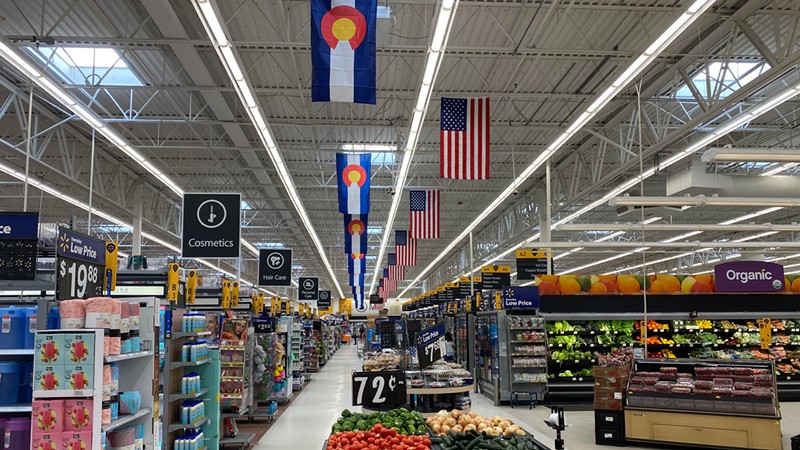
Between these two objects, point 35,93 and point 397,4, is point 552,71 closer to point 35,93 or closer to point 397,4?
point 397,4

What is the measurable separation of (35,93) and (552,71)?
10.1 m

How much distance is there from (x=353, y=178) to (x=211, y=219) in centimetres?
314

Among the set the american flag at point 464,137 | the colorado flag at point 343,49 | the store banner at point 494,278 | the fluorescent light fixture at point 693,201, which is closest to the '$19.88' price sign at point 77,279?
the colorado flag at point 343,49

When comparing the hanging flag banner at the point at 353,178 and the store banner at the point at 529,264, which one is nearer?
the hanging flag banner at the point at 353,178

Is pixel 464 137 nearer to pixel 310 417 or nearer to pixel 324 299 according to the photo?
pixel 310 417

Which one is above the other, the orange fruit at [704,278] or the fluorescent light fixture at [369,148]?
the fluorescent light fixture at [369,148]

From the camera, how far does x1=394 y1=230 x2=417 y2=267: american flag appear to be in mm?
21416

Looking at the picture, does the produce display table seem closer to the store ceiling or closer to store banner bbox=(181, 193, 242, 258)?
store banner bbox=(181, 193, 242, 258)

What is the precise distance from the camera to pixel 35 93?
1252cm

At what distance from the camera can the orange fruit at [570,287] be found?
13156mm

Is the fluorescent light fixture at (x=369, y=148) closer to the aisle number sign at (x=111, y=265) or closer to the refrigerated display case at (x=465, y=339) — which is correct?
the refrigerated display case at (x=465, y=339)

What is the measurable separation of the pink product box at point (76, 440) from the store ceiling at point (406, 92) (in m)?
6.35

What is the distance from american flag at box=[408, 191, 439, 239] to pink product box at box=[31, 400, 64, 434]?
11930 mm

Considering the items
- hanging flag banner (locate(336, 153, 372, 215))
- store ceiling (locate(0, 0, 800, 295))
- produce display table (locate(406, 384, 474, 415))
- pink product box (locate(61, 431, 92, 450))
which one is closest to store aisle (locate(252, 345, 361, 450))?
produce display table (locate(406, 384, 474, 415))
